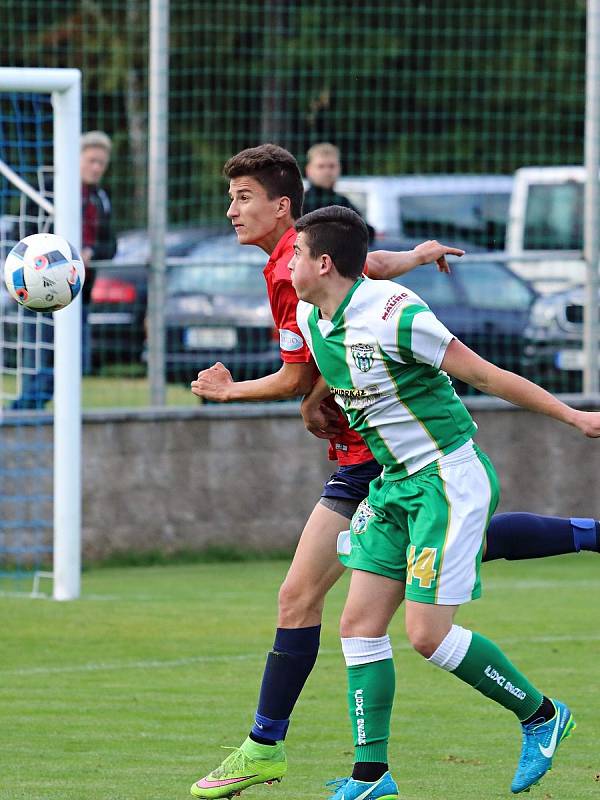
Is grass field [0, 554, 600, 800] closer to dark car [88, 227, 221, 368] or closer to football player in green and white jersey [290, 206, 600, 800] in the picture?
football player in green and white jersey [290, 206, 600, 800]

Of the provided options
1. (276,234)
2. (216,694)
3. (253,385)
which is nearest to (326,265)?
(253,385)

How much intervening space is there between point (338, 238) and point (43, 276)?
2055 millimetres

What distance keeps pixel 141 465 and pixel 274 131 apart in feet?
9.96

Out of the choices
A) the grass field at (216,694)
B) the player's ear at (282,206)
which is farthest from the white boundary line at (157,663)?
the player's ear at (282,206)

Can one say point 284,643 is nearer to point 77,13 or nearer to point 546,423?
point 546,423

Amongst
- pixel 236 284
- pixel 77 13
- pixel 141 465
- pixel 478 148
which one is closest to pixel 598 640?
pixel 141 465

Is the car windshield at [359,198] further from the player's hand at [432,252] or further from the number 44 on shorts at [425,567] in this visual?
the number 44 on shorts at [425,567]

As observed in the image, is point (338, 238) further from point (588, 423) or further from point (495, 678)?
point (495, 678)

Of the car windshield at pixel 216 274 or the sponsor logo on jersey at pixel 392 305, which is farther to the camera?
the car windshield at pixel 216 274

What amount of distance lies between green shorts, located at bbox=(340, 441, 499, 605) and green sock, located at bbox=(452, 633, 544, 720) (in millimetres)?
188

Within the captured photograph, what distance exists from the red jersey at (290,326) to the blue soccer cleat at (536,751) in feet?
3.54

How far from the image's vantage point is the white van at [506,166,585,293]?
1286cm

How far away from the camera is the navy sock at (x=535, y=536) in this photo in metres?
5.77

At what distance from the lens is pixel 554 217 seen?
49.2ft
